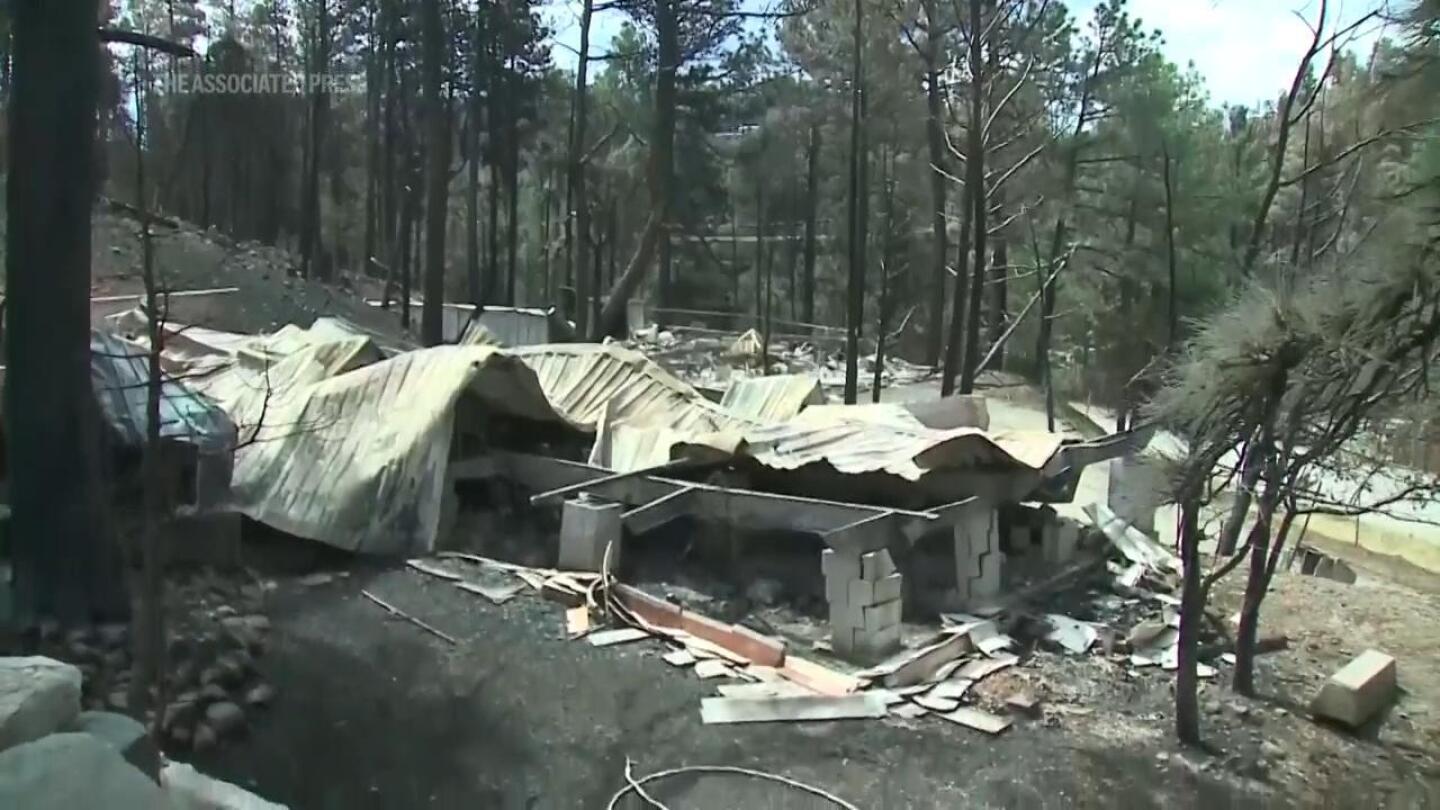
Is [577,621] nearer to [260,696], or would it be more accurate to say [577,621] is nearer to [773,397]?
[260,696]

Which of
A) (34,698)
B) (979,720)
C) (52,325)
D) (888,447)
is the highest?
(52,325)

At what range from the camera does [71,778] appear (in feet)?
7.88

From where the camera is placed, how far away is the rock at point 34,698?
248cm

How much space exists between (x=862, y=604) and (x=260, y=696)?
3.56 m

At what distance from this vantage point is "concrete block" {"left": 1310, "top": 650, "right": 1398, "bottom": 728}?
23.8 feet

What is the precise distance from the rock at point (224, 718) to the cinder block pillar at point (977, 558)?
490cm

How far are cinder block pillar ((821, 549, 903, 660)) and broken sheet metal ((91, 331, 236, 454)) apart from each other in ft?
14.3

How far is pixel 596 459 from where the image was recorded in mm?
11148


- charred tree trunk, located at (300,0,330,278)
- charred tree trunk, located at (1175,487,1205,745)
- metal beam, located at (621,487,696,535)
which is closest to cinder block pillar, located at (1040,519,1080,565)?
metal beam, located at (621,487,696,535)

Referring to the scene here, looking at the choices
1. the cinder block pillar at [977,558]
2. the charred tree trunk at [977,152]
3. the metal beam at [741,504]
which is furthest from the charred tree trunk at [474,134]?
the cinder block pillar at [977,558]

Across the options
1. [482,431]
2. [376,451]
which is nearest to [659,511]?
[376,451]

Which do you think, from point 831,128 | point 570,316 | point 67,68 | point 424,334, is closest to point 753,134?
point 831,128

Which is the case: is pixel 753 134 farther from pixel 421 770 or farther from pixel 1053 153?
pixel 421 770

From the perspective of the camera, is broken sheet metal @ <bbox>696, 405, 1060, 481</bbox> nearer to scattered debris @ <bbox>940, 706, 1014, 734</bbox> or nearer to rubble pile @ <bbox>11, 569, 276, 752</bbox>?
scattered debris @ <bbox>940, 706, 1014, 734</bbox>
